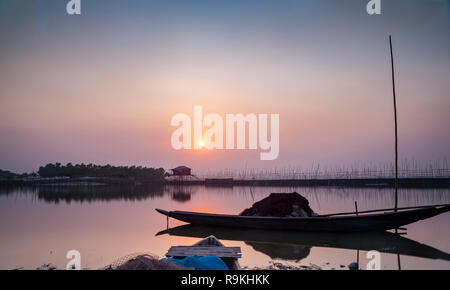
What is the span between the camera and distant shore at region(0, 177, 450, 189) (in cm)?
4181

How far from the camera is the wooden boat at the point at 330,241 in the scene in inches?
361

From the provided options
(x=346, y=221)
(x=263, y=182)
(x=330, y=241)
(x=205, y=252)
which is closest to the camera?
Result: (x=205, y=252)

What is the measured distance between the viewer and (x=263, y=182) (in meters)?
52.7

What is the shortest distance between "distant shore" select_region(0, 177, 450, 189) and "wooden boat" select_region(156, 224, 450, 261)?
3587cm

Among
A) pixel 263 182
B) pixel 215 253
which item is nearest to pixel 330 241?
pixel 215 253

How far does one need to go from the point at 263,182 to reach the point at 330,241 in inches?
1683

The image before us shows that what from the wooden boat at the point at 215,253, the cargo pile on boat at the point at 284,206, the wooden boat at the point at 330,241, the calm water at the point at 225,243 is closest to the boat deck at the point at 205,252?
the wooden boat at the point at 215,253

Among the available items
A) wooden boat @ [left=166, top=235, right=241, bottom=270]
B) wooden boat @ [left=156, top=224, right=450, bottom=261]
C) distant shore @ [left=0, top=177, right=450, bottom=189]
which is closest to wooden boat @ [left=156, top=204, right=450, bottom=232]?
wooden boat @ [left=156, top=224, right=450, bottom=261]

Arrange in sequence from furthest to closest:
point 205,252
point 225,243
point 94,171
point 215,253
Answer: point 94,171
point 225,243
point 205,252
point 215,253

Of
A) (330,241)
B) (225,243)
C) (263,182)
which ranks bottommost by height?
(263,182)

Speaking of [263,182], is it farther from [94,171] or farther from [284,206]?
[284,206]

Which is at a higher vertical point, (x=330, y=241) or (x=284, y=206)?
(x=284, y=206)

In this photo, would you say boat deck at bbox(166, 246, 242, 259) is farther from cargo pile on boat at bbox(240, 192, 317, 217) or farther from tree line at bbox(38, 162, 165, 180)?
tree line at bbox(38, 162, 165, 180)
